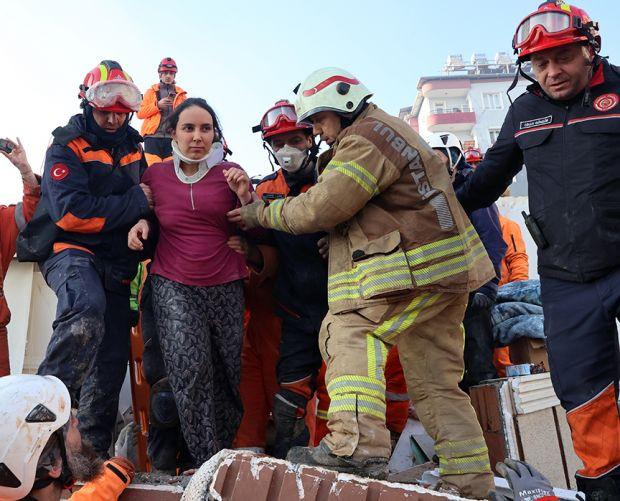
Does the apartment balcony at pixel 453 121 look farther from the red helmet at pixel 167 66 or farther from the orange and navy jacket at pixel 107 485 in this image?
the orange and navy jacket at pixel 107 485

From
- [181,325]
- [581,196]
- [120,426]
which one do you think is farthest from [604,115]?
[120,426]

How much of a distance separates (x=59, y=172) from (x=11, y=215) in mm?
1061

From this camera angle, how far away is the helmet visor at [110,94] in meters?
3.61

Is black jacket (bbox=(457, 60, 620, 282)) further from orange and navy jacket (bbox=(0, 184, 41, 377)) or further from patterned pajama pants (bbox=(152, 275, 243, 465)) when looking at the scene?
orange and navy jacket (bbox=(0, 184, 41, 377))

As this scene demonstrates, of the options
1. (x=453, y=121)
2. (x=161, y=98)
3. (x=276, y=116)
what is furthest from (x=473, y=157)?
(x=453, y=121)

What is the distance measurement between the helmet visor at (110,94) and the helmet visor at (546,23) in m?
2.14

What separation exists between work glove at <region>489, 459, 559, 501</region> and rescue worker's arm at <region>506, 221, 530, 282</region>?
3.61m

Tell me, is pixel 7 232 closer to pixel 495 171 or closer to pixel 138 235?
pixel 138 235

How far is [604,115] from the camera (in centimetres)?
291

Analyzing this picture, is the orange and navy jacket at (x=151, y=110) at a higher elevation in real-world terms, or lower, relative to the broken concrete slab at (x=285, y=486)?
higher

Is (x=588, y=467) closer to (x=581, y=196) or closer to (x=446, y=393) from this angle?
(x=446, y=393)

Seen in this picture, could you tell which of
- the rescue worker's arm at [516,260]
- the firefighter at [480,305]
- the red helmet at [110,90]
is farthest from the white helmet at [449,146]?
the red helmet at [110,90]

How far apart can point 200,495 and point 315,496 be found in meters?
0.37

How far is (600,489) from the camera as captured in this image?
8.85ft
